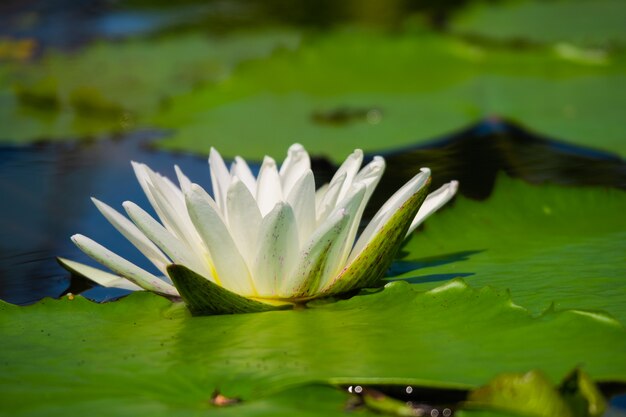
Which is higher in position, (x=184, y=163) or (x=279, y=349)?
(x=279, y=349)

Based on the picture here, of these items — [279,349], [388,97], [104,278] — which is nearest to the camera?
[279,349]

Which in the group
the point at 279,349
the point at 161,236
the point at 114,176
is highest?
the point at 161,236

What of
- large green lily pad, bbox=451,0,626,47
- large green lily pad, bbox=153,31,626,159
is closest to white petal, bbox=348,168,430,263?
large green lily pad, bbox=153,31,626,159

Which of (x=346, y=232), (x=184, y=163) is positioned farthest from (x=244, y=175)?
(x=184, y=163)

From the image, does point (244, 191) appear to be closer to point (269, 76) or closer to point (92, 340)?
point (92, 340)

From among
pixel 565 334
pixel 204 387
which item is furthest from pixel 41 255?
pixel 565 334

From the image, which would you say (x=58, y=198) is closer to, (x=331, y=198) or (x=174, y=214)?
(x=174, y=214)

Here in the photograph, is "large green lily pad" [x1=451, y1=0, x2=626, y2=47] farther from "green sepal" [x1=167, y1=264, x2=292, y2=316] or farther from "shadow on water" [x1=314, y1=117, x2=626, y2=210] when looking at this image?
"green sepal" [x1=167, y1=264, x2=292, y2=316]

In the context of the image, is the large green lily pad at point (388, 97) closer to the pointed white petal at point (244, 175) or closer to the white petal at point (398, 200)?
the pointed white petal at point (244, 175)
